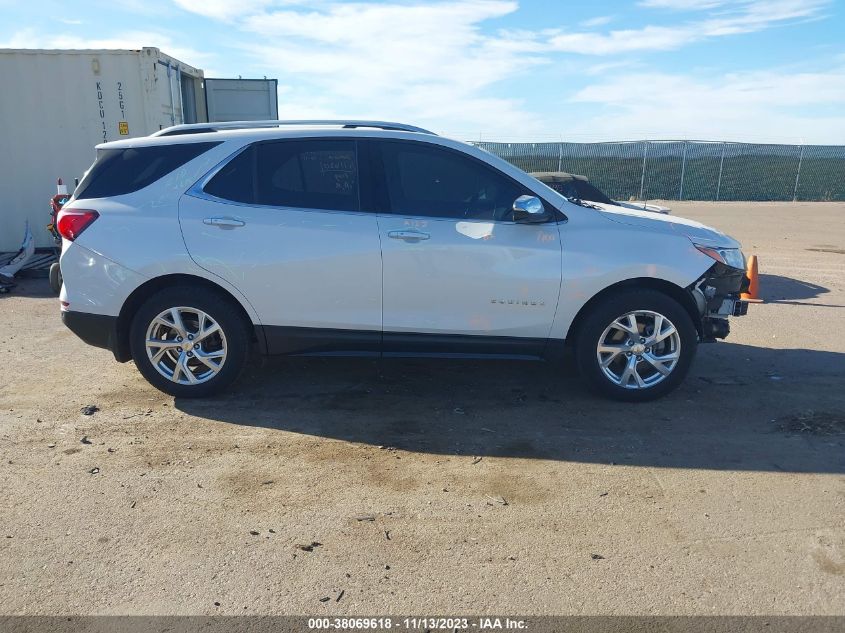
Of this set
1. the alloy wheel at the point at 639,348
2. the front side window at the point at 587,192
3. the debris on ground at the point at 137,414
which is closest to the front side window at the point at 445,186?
the alloy wheel at the point at 639,348

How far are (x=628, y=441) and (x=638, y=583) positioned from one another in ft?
5.00

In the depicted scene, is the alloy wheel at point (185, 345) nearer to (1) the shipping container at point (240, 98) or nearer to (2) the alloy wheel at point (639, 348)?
(2) the alloy wheel at point (639, 348)

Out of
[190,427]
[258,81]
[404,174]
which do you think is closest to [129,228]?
[190,427]

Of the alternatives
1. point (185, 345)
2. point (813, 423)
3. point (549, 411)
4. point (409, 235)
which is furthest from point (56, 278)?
point (813, 423)

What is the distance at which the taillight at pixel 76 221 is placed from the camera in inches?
189

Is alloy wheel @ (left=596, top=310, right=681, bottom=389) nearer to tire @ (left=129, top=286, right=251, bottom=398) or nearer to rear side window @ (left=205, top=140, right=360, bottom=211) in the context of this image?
rear side window @ (left=205, top=140, right=360, bottom=211)

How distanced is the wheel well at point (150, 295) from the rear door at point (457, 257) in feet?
3.75

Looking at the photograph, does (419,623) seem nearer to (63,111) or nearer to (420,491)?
(420,491)

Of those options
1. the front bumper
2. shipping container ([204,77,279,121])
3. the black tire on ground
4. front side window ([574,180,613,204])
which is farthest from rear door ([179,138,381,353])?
shipping container ([204,77,279,121])

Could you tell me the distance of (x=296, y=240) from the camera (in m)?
4.77

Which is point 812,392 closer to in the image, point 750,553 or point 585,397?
point 585,397

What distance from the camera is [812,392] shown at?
17.4ft

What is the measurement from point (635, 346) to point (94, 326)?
3.91 meters

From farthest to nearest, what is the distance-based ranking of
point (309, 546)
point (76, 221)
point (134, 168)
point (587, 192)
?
point (587, 192) < point (134, 168) < point (76, 221) < point (309, 546)
